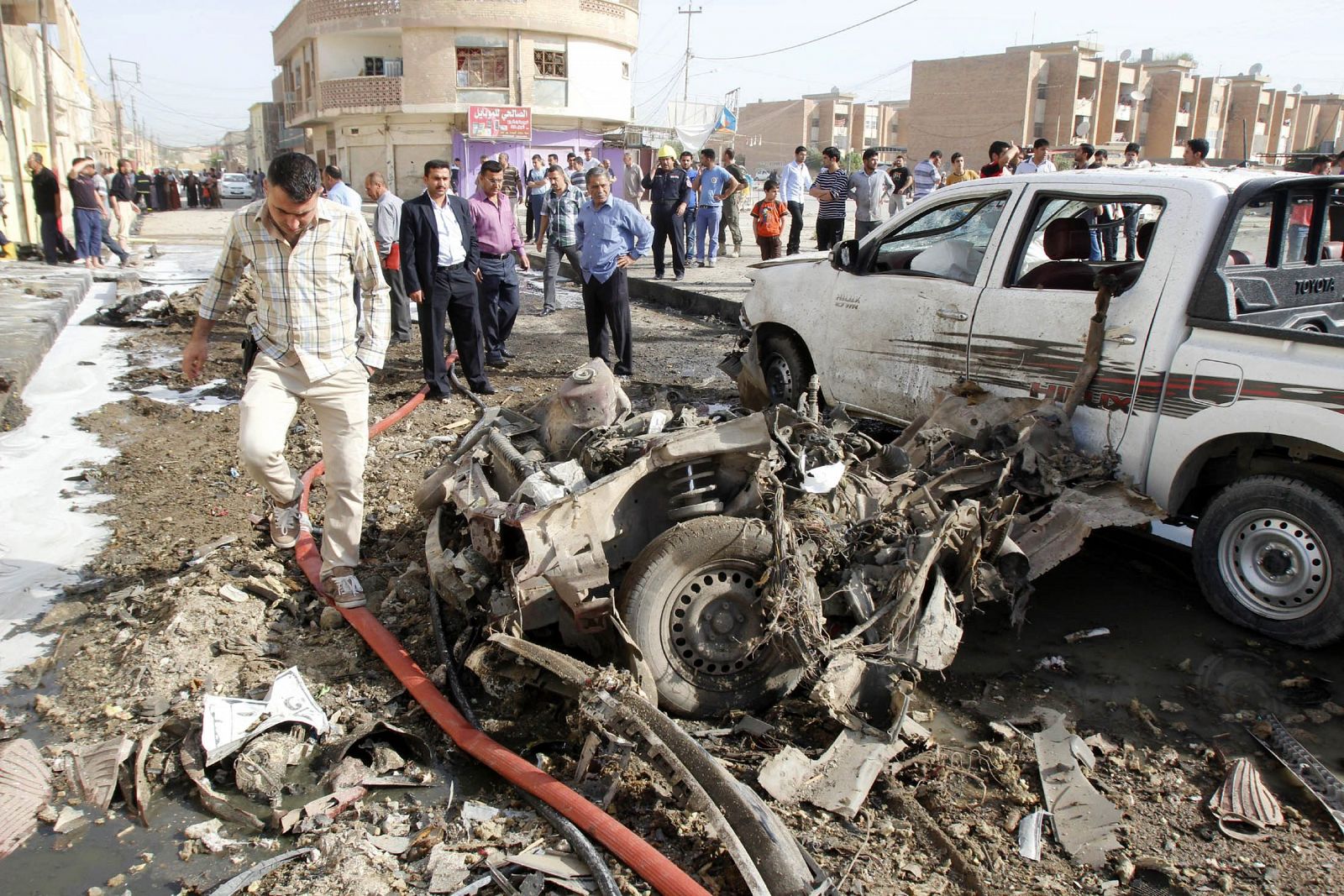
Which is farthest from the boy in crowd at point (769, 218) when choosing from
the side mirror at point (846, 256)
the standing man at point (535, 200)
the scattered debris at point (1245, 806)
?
the scattered debris at point (1245, 806)

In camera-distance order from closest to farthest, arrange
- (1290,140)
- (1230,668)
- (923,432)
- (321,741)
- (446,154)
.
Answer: (321,741), (1230,668), (923,432), (446,154), (1290,140)

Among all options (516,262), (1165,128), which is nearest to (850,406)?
(516,262)

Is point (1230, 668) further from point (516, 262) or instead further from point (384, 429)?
point (516, 262)

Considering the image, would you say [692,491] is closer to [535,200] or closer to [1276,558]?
[1276,558]

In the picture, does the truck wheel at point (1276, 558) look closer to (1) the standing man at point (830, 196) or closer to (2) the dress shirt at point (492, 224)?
(2) the dress shirt at point (492, 224)

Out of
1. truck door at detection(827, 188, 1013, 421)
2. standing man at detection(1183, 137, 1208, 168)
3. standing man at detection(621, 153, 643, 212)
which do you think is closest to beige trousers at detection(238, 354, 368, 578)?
truck door at detection(827, 188, 1013, 421)

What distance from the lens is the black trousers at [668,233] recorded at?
1377 centimetres

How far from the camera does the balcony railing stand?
4206cm

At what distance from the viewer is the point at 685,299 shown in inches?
503

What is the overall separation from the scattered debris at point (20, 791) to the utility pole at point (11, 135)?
22153 millimetres

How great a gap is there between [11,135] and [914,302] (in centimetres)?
2310

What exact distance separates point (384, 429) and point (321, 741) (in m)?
3.89

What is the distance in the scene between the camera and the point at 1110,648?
3.94 metres

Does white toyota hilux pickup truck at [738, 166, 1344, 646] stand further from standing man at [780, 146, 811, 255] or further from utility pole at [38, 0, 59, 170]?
utility pole at [38, 0, 59, 170]
